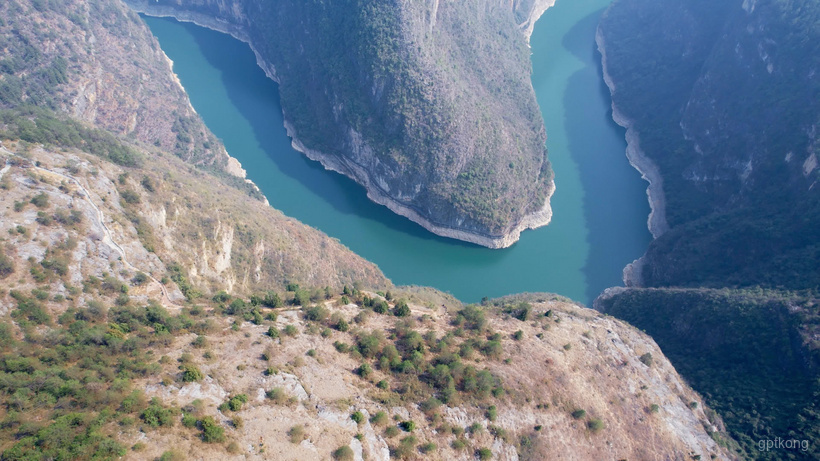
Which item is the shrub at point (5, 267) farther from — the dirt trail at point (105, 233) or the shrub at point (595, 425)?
the shrub at point (595, 425)

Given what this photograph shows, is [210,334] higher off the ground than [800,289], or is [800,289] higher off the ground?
[800,289]

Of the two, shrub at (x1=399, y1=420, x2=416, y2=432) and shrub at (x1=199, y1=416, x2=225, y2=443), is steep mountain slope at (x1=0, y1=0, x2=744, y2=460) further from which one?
shrub at (x1=399, y1=420, x2=416, y2=432)

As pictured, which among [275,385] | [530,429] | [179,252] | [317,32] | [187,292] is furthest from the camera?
[317,32]

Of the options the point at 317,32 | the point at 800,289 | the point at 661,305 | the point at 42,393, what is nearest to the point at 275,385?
the point at 42,393

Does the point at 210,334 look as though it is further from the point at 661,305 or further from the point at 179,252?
the point at 661,305

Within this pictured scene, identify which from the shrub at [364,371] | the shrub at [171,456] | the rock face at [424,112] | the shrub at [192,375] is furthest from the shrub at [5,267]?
the rock face at [424,112]
